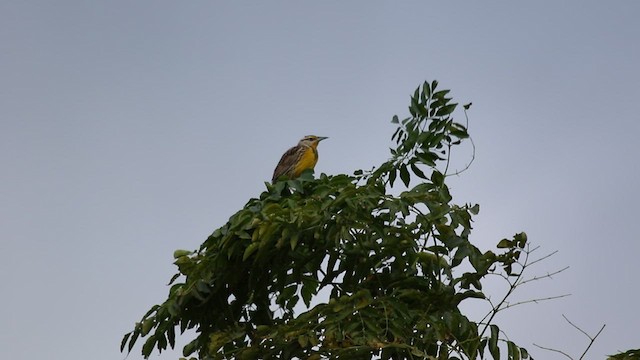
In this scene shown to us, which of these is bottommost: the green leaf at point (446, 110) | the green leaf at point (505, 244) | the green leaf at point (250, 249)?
the green leaf at point (505, 244)

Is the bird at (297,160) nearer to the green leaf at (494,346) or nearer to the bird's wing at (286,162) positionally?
the bird's wing at (286,162)

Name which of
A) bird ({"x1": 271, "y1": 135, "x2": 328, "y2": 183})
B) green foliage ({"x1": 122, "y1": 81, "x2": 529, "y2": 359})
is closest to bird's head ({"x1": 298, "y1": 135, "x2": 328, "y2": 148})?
bird ({"x1": 271, "y1": 135, "x2": 328, "y2": 183})

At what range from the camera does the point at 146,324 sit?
16.8ft

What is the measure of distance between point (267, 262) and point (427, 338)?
1000mm

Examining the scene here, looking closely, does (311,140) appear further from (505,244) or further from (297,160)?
(505,244)

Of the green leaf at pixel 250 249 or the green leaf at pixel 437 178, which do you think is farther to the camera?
the green leaf at pixel 437 178

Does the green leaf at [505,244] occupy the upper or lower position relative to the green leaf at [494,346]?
upper

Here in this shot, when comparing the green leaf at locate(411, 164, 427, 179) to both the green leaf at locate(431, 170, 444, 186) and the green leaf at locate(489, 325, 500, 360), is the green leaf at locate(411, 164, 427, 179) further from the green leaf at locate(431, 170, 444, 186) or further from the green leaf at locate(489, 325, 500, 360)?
the green leaf at locate(489, 325, 500, 360)

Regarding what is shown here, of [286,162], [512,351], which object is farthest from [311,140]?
[512,351]

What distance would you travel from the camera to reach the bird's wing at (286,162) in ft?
25.9

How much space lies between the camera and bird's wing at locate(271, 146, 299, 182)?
7.89 meters

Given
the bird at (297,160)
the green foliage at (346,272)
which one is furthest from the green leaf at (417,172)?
the bird at (297,160)

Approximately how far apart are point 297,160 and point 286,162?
128 mm

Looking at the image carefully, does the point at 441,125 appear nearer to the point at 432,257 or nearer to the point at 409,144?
the point at 409,144
